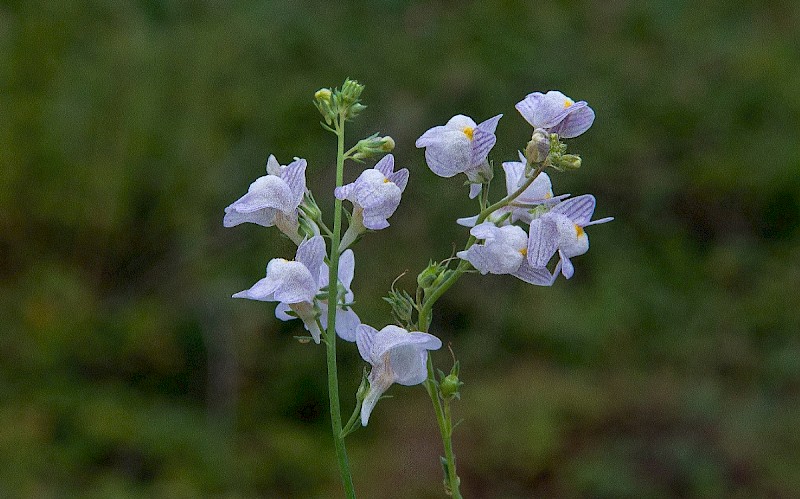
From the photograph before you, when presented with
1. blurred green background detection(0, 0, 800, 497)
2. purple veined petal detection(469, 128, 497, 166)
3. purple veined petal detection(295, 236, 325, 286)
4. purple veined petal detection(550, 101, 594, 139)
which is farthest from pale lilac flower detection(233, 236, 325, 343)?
blurred green background detection(0, 0, 800, 497)

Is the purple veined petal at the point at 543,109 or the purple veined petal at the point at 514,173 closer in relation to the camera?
the purple veined petal at the point at 543,109

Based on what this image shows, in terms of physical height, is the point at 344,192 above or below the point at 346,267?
above

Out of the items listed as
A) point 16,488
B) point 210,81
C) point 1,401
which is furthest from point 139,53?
point 16,488

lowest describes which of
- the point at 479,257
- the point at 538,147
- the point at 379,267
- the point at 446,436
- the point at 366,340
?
the point at 379,267

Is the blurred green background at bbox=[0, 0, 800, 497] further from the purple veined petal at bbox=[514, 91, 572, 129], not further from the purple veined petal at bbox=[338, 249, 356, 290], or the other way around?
the purple veined petal at bbox=[514, 91, 572, 129]

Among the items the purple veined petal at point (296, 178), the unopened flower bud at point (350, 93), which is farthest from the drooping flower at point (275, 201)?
the unopened flower bud at point (350, 93)

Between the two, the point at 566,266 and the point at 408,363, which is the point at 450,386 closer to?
the point at 408,363

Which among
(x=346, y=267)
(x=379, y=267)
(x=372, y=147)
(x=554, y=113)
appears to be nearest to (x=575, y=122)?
(x=554, y=113)

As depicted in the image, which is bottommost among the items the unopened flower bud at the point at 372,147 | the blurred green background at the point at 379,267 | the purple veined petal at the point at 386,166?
the blurred green background at the point at 379,267

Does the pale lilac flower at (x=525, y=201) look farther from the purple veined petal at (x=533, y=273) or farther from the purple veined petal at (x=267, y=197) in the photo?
the purple veined petal at (x=267, y=197)
